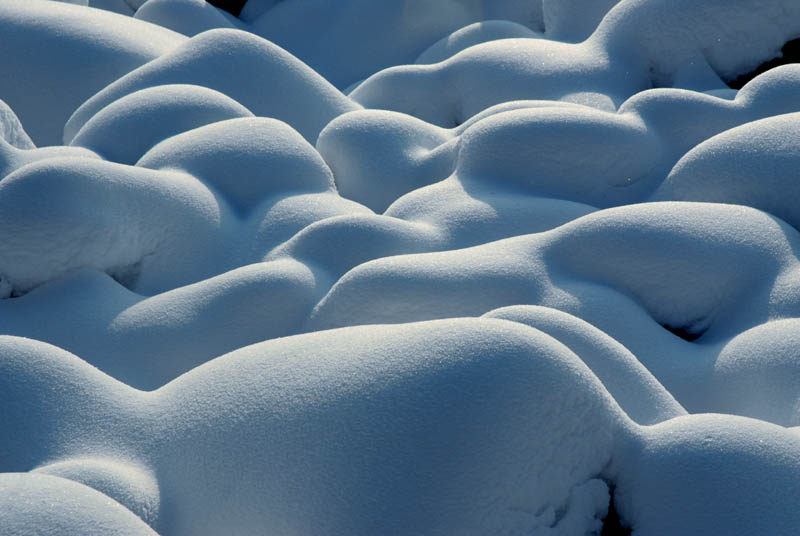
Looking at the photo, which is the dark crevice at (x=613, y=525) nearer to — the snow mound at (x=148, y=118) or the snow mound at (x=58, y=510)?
the snow mound at (x=58, y=510)

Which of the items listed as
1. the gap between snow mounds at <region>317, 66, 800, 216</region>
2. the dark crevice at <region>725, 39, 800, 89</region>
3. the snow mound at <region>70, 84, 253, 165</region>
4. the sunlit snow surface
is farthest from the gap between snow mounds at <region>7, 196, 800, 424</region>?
the dark crevice at <region>725, 39, 800, 89</region>

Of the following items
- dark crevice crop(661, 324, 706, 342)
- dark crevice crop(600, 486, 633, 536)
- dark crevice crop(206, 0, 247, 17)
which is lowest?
dark crevice crop(661, 324, 706, 342)

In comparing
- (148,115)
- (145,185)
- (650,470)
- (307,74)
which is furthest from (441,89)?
(650,470)

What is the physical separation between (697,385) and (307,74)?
1.30 meters

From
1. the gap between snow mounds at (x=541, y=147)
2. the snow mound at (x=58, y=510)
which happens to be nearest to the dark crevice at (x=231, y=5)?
the gap between snow mounds at (x=541, y=147)

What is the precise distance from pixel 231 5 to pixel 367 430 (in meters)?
2.61

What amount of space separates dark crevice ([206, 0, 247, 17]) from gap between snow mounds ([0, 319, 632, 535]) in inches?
92.9

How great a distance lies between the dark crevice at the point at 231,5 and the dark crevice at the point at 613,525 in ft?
8.66

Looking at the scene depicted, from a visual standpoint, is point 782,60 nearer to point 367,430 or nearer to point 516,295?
point 516,295

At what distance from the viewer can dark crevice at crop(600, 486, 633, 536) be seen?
986mm

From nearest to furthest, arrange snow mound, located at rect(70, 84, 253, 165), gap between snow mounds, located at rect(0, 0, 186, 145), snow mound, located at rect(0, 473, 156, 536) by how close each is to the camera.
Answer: snow mound, located at rect(0, 473, 156, 536) → snow mound, located at rect(70, 84, 253, 165) → gap between snow mounds, located at rect(0, 0, 186, 145)

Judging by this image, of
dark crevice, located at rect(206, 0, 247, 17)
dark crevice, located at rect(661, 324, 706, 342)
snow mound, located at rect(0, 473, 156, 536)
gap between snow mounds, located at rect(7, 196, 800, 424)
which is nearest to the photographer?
snow mound, located at rect(0, 473, 156, 536)

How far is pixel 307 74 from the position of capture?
2277mm

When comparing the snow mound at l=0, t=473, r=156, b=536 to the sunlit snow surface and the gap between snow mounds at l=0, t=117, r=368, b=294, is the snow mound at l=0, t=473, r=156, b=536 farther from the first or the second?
the gap between snow mounds at l=0, t=117, r=368, b=294
